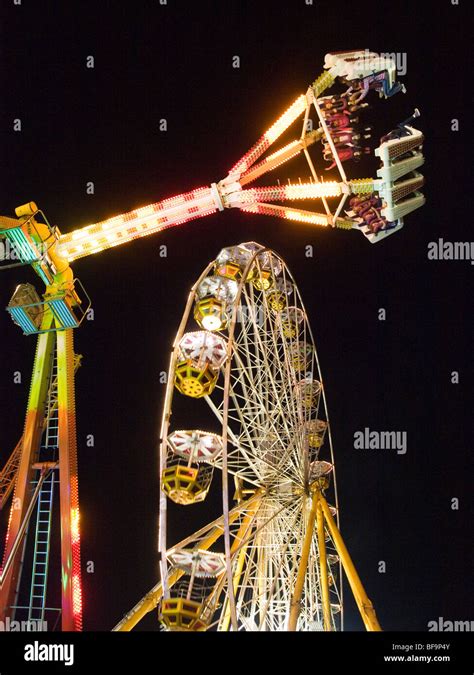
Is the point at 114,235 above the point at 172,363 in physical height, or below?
above

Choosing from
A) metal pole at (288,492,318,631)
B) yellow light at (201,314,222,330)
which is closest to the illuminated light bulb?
yellow light at (201,314,222,330)

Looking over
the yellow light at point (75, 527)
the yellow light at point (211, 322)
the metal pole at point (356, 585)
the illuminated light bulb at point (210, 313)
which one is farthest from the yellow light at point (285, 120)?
the yellow light at point (75, 527)

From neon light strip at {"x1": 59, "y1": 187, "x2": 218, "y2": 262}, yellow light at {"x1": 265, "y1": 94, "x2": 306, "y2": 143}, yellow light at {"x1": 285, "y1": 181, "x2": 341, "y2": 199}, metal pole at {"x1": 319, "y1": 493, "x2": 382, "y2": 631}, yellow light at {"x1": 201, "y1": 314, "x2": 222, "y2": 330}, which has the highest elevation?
yellow light at {"x1": 265, "y1": 94, "x2": 306, "y2": 143}

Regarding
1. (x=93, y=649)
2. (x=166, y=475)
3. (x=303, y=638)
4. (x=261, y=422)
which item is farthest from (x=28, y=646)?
(x=261, y=422)

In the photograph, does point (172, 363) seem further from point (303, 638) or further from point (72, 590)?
point (303, 638)

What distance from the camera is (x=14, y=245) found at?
55.1 feet

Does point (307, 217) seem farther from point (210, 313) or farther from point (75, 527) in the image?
point (75, 527)

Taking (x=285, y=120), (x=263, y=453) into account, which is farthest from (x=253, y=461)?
(x=285, y=120)

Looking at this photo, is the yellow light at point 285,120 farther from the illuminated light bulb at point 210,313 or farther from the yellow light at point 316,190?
the illuminated light bulb at point 210,313

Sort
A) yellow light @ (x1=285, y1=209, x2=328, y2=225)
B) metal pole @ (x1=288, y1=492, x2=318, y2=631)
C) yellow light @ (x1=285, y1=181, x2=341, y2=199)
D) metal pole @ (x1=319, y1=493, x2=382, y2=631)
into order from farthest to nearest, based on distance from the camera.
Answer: yellow light @ (x1=285, y1=209, x2=328, y2=225) → yellow light @ (x1=285, y1=181, x2=341, y2=199) → metal pole @ (x1=319, y1=493, x2=382, y2=631) → metal pole @ (x1=288, y1=492, x2=318, y2=631)

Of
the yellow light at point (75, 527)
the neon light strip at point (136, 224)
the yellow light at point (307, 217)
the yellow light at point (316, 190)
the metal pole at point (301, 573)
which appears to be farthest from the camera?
the yellow light at point (307, 217)

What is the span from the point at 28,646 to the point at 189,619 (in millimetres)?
4909

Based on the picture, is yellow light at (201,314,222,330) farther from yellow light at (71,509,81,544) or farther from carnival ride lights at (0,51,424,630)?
yellow light at (71,509,81,544)

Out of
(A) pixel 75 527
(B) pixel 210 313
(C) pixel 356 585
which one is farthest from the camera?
(B) pixel 210 313
